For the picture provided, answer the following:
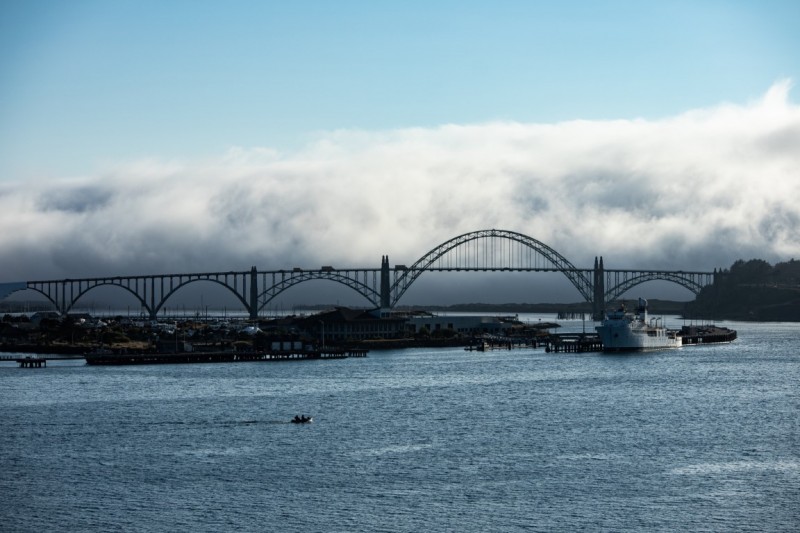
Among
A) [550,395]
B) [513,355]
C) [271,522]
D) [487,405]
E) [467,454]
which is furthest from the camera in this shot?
Result: [513,355]

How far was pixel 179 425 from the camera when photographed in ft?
184

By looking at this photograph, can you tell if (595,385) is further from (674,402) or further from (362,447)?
(362,447)

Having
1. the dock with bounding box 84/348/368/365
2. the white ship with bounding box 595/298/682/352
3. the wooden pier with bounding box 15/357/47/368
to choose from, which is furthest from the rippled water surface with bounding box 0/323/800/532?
the white ship with bounding box 595/298/682/352

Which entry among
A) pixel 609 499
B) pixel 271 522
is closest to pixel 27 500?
pixel 271 522

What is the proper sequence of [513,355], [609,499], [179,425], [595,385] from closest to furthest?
[609,499] → [179,425] → [595,385] → [513,355]

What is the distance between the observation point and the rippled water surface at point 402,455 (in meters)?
35.5

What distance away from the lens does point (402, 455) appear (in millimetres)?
45781

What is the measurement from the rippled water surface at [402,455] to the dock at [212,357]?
21628 millimetres

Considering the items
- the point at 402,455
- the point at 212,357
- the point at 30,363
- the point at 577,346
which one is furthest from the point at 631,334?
the point at 402,455

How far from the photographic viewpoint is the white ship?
125500mm

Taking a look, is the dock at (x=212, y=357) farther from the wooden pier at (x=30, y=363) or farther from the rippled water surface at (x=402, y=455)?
the rippled water surface at (x=402, y=455)

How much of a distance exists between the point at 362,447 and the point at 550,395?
25.6 m

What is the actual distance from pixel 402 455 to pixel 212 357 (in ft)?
223

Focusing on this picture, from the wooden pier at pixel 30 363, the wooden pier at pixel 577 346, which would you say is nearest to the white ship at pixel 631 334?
the wooden pier at pixel 577 346
